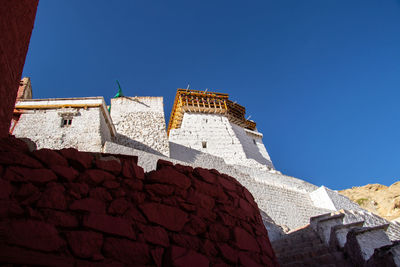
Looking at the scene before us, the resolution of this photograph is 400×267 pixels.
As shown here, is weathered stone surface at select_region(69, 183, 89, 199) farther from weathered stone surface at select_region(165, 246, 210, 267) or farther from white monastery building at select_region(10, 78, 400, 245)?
white monastery building at select_region(10, 78, 400, 245)

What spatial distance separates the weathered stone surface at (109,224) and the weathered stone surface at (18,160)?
1.98 feet

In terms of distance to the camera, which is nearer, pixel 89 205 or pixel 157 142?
pixel 89 205

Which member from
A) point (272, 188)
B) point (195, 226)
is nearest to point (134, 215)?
point (195, 226)

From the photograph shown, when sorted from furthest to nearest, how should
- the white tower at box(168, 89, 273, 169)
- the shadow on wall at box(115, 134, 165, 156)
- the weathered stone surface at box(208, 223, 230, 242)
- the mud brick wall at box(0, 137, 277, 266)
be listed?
1. the white tower at box(168, 89, 273, 169)
2. the shadow on wall at box(115, 134, 165, 156)
3. the weathered stone surface at box(208, 223, 230, 242)
4. the mud brick wall at box(0, 137, 277, 266)

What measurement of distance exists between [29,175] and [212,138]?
23.8 metres

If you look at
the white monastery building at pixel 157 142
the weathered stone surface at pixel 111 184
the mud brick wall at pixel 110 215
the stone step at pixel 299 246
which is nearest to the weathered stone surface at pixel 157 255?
the mud brick wall at pixel 110 215

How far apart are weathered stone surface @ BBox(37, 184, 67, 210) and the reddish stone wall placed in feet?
5.01

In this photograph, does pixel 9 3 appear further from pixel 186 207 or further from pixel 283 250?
pixel 283 250

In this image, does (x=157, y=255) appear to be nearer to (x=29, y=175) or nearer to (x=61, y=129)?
(x=29, y=175)

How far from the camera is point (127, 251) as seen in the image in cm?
240

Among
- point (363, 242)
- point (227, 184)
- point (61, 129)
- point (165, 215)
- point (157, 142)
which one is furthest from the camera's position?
point (157, 142)

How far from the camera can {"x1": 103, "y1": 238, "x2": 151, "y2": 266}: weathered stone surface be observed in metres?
2.34

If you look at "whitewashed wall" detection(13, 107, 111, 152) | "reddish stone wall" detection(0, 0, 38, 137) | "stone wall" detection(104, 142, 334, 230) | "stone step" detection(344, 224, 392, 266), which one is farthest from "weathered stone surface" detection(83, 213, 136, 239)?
"whitewashed wall" detection(13, 107, 111, 152)

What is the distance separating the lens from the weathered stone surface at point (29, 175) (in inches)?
91.3
